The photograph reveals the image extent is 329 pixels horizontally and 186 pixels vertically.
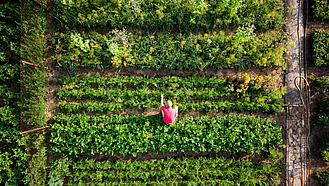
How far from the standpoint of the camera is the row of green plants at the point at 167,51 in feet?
20.7

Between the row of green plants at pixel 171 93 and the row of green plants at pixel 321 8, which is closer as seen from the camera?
the row of green plants at pixel 171 93

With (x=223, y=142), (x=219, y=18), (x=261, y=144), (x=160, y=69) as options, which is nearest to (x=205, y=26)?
(x=219, y=18)

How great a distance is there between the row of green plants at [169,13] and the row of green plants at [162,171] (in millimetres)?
4812

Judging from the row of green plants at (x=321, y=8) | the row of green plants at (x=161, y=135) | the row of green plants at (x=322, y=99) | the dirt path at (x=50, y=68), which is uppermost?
the row of green plants at (x=321, y=8)

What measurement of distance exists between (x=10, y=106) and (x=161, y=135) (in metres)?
5.46

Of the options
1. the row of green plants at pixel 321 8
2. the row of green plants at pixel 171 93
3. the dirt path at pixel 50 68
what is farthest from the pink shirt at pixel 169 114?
the row of green plants at pixel 321 8

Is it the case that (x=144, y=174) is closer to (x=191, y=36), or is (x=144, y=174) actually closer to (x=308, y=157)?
(x=191, y=36)

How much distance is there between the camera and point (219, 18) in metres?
6.44

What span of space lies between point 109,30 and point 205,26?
3543mm

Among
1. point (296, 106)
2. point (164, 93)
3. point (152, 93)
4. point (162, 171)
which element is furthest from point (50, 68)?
point (296, 106)

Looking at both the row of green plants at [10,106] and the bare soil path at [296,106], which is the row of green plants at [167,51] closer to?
the bare soil path at [296,106]

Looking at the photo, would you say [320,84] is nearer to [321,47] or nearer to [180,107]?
[321,47]

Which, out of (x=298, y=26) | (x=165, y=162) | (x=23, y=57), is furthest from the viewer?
(x=298, y=26)

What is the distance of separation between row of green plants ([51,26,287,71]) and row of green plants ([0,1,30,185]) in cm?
144
